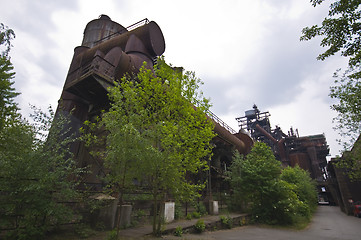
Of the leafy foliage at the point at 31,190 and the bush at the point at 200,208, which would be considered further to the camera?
the bush at the point at 200,208

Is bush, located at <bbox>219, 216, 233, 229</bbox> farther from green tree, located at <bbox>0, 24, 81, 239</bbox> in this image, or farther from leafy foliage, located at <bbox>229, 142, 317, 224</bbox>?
green tree, located at <bbox>0, 24, 81, 239</bbox>

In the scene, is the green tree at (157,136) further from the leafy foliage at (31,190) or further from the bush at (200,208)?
the bush at (200,208)

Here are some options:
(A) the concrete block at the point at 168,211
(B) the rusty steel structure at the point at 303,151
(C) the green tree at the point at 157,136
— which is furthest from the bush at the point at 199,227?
(B) the rusty steel structure at the point at 303,151

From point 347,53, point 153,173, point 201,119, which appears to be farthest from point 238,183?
point 347,53

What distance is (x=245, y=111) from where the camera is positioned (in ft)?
215

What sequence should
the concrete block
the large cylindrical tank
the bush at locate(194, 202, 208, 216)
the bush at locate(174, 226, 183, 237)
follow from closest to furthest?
the bush at locate(174, 226, 183, 237)
the concrete block
the bush at locate(194, 202, 208, 216)
the large cylindrical tank

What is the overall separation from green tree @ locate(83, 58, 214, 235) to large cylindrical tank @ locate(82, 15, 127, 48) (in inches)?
597

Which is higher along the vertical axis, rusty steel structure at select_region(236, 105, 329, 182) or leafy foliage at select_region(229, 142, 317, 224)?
rusty steel structure at select_region(236, 105, 329, 182)

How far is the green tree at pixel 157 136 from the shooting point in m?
6.17

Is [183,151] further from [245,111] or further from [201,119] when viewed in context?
[245,111]

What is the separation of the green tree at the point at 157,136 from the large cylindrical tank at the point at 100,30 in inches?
597

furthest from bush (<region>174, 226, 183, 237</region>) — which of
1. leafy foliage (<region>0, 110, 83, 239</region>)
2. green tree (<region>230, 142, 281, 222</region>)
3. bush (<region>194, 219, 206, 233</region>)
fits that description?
Answer: green tree (<region>230, 142, 281, 222</region>)

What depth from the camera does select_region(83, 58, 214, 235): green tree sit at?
20.2 ft

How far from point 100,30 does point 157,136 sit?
62.0 ft
